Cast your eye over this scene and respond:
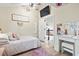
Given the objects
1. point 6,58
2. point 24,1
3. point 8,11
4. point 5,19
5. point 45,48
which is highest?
point 24,1

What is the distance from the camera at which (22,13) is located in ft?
5.17

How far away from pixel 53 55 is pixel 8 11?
798 mm

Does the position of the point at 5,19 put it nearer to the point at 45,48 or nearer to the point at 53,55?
the point at 45,48

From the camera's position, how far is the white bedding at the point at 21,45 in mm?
1543

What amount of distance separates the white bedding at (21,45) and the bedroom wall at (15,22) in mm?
82

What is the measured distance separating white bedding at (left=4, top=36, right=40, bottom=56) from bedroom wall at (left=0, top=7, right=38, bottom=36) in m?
0.08

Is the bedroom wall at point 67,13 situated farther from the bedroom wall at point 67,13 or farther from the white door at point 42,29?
the white door at point 42,29

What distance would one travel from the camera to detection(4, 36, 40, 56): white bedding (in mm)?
1543

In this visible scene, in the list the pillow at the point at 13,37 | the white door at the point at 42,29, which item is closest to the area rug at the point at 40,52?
the white door at the point at 42,29

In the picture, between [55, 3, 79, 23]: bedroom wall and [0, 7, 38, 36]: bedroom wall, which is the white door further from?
[55, 3, 79, 23]: bedroom wall

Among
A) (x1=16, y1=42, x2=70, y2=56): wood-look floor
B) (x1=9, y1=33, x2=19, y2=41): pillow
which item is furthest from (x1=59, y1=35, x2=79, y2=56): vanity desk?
(x1=9, y1=33, x2=19, y2=41): pillow

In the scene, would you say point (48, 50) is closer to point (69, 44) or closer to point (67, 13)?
point (69, 44)

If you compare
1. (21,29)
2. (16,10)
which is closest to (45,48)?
(21,29)

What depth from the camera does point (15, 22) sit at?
1.58m
